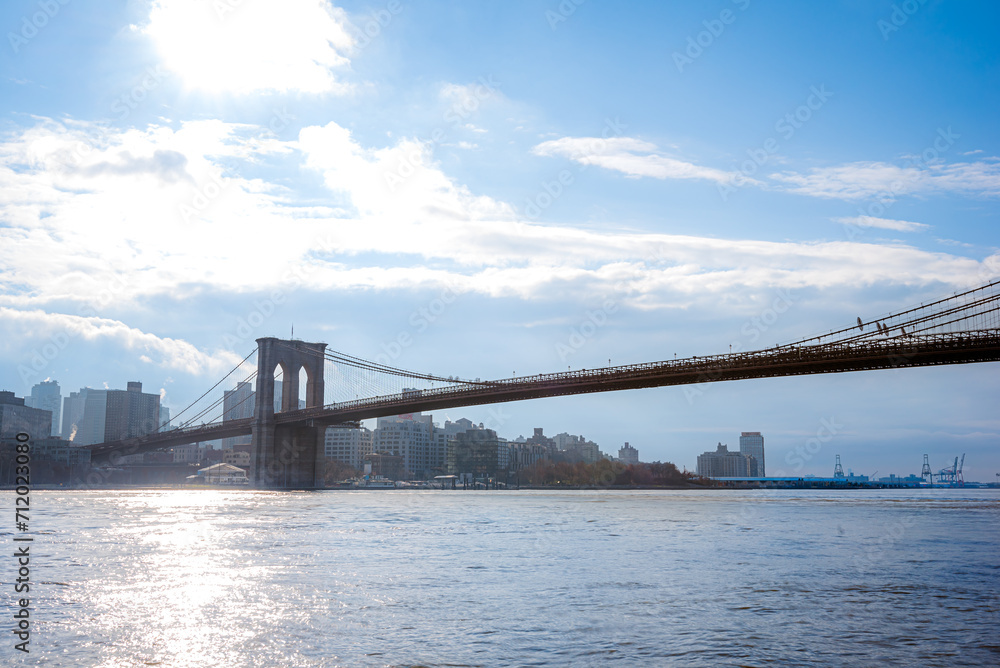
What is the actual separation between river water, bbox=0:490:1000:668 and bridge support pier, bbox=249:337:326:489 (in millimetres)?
55248

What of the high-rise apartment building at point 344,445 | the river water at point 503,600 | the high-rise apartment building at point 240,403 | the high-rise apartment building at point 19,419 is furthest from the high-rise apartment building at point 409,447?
the river water at point 503,600

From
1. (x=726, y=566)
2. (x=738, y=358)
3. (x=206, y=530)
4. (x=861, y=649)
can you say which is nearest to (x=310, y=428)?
(x=738, y=358)

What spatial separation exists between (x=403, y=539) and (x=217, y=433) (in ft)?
202

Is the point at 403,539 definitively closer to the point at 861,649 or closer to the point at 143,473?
the point at 861,649

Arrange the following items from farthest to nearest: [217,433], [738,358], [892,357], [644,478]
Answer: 1. [644,478]
2. [217,433]
3. [738,358]
4. [892,357]

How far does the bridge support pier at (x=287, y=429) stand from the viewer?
265 feet

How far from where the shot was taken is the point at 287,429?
82.6 meters

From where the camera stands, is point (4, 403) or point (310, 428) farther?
point (4, 403)

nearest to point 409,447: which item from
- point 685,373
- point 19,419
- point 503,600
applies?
point 19,419

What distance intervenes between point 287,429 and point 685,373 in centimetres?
4589

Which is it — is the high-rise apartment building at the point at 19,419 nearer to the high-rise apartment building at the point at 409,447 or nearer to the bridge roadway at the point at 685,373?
the bridge roadway at the point at 685,373

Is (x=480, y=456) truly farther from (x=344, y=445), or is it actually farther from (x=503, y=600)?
(x=503, y=600)

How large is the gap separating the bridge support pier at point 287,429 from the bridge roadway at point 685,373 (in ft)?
6.81

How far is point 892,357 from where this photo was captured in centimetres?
4288
